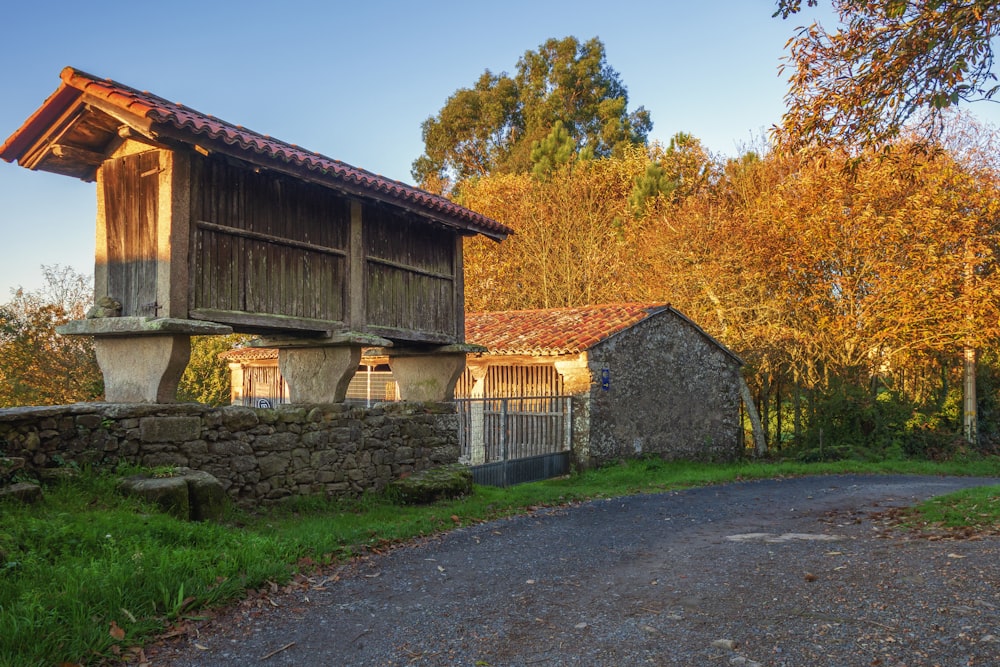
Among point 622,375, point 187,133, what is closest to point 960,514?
point 622,375

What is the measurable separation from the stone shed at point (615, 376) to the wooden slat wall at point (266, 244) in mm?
4786

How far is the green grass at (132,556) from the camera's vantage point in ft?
13.3

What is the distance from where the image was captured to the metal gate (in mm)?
14102

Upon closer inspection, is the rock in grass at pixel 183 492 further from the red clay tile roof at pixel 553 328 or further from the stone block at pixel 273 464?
the red clay tile roof at pixel 553 328

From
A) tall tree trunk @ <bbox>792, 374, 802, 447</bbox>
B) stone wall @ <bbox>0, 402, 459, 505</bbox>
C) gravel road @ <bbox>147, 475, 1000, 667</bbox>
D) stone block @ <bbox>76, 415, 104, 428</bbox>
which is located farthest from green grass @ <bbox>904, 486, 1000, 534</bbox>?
tall tree trunk @ <bbox>792, 374, 802, 447</bbox>

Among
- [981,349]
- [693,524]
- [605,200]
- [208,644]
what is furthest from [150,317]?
[605,200]

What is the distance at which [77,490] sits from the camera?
614cm

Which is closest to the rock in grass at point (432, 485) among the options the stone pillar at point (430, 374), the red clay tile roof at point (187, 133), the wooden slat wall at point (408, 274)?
the stone pillar at point (430, 374)

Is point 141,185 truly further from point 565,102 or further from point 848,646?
point 565,102

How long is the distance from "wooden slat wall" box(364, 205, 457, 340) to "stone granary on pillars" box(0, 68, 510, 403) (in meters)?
0.04

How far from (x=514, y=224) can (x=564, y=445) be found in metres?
13.9

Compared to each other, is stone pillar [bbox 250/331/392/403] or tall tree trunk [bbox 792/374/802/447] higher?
stone pillar [bbox 250/331/392/403]

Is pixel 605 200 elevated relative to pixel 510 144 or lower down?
lower down

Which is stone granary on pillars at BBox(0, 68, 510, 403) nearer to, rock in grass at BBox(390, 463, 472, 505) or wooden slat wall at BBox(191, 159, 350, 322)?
wooden slat wall at BBox(191, 159, 350, 322)
